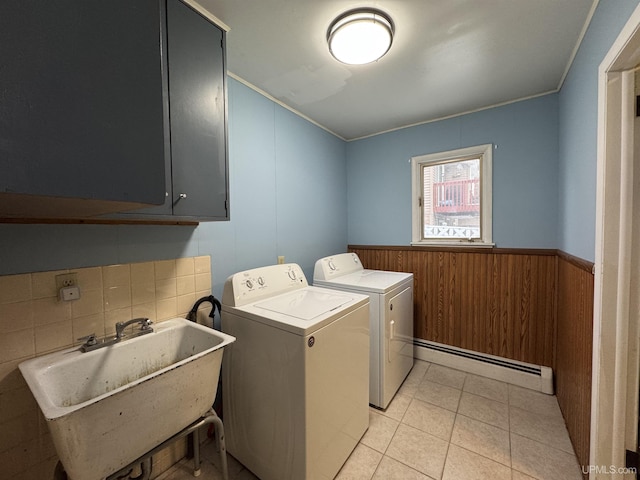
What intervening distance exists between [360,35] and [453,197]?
1.70 meters

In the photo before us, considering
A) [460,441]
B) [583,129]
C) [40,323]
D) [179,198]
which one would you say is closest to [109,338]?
[40,323]

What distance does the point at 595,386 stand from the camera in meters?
1.15

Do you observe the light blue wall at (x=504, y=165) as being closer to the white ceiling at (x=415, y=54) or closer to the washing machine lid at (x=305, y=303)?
the white ceiling at (x=415, y=54)

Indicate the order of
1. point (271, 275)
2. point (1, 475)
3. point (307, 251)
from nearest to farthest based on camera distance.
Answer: point (1, 475)
point (271, 275)
point (307, 251)

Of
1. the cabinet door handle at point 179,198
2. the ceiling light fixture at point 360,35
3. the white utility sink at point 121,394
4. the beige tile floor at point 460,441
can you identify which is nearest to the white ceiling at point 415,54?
the ceiling light fixture at point 360,35

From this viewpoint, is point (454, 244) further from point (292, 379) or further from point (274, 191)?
point (292, 379)

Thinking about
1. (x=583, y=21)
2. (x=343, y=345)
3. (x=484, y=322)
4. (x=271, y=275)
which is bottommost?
(x=484, y=322)

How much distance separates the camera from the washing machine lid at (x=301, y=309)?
1229 mm

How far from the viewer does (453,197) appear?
2463mm

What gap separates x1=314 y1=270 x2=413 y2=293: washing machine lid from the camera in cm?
192

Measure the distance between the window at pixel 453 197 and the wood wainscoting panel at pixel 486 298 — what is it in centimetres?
16

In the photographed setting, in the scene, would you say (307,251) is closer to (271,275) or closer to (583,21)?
(271,275)

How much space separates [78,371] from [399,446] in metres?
1.77

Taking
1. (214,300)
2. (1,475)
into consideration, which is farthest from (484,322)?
(1,475)
